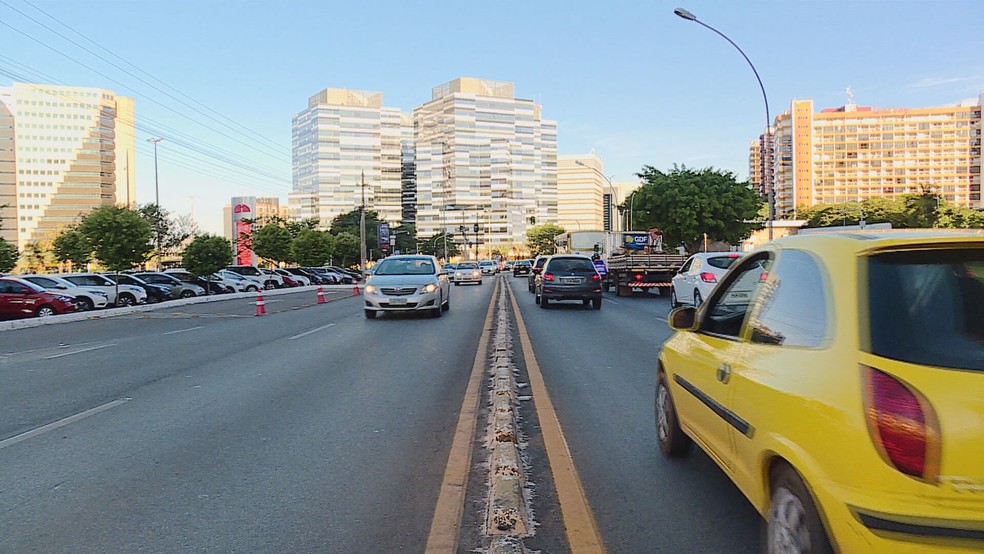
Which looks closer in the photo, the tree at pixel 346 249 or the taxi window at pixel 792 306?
the taxi window at pixel 792 306

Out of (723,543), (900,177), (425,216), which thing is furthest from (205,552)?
(900,177)

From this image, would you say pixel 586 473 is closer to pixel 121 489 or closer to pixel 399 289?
pixel 121 489

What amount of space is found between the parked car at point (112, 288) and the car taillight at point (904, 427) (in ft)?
102

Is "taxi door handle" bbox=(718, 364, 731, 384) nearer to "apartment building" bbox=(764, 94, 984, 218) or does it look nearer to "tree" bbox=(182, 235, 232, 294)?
"tree" bbox=(182, 235, 232, 294)

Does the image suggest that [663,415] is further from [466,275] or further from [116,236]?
[466,275]

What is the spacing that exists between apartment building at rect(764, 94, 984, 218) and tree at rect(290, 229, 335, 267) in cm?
13160

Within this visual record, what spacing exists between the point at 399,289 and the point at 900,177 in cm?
18399

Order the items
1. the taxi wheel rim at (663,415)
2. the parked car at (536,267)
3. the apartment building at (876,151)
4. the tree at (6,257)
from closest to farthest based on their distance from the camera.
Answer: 1. the taxi wheel rim at (663,415)
2. the parked car at (536,267)
3. the tree at (6,257)
4. the apartment building at (876,151)

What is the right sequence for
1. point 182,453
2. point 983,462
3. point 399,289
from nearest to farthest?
1. point 983,462
2. point 182,453
3. point 399,289

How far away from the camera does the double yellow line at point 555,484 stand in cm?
392

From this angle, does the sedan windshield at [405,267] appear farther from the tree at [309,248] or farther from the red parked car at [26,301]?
the tree at [309,248]

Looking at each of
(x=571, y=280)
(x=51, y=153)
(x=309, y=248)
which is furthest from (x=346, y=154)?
(x=571, y=280)

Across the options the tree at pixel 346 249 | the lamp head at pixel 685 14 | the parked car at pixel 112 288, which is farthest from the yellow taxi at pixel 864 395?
the tree at pixel 346 249

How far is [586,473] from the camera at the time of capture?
5176 mm
